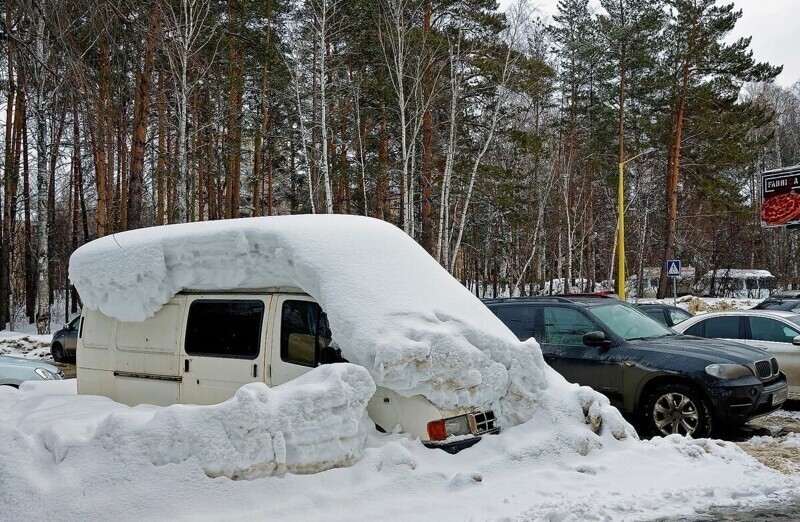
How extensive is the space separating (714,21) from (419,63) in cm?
1700

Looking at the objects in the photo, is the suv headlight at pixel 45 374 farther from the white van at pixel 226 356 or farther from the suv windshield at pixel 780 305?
the suv windshield at pixel 780 305

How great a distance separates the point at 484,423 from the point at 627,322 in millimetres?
3992

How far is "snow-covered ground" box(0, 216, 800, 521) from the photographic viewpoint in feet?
14.3

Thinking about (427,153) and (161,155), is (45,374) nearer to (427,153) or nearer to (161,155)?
(161,155)

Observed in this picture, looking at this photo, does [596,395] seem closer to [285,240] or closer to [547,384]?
[547,384]

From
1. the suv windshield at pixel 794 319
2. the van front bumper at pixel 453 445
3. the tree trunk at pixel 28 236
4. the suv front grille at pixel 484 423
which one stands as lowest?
the van front bumper at pixel 453 445

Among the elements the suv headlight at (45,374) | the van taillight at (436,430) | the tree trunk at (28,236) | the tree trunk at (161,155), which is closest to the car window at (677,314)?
the van taillight at (436,430)

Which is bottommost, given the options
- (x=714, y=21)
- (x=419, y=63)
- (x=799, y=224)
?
(x=799, y=224)

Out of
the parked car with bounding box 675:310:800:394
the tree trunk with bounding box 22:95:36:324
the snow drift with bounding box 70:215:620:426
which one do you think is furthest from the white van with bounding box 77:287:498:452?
the tree trunk with bounding box 22:95:36:324

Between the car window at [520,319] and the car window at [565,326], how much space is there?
0.68 feet

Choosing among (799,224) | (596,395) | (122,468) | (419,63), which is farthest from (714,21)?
(122,468)

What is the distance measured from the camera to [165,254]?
6.16m

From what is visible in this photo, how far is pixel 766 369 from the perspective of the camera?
305 inches

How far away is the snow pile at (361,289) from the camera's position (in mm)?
5070
